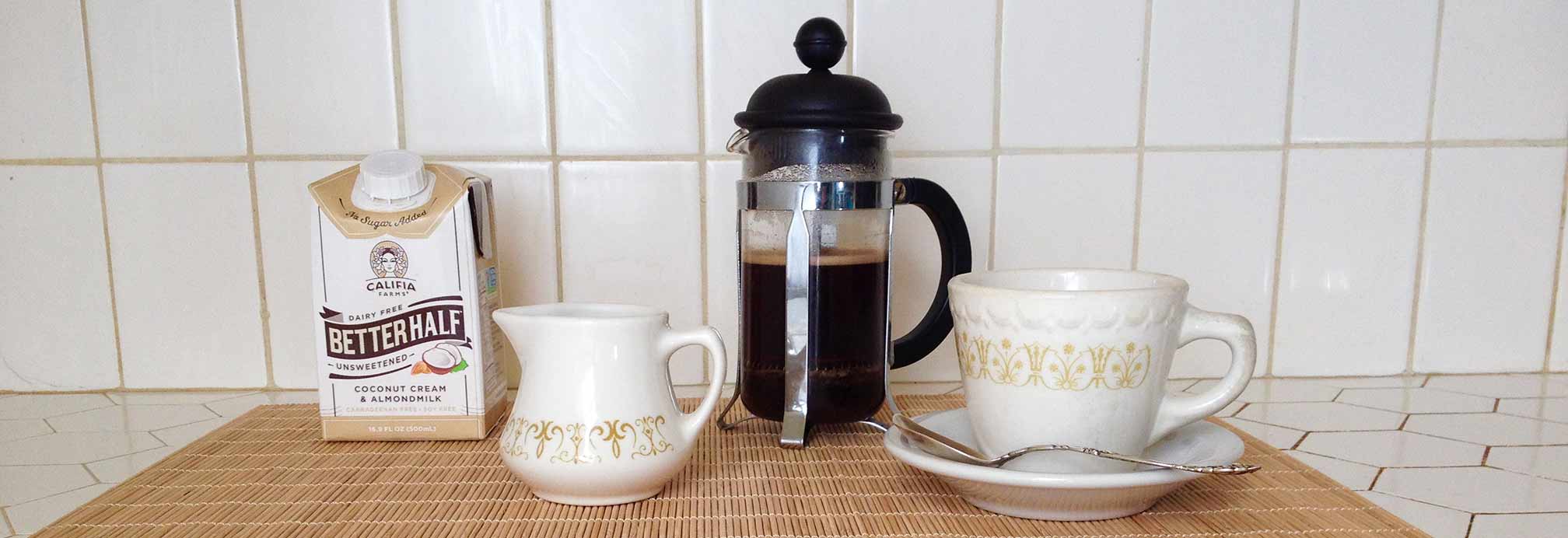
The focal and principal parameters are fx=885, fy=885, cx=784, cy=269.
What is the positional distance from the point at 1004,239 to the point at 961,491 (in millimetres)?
332

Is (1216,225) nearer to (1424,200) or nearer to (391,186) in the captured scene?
(1424,200)

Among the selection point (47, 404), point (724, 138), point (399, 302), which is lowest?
point (47, 404)

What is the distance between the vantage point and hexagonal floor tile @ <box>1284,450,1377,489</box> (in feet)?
1.64

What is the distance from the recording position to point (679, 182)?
28.1 inches

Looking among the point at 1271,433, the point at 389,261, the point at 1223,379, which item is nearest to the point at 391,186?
the point at 389,261

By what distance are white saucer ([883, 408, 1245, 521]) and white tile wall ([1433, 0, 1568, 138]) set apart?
464mm

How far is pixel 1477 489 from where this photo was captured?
49 centimetres

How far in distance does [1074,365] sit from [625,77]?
0.43 metres

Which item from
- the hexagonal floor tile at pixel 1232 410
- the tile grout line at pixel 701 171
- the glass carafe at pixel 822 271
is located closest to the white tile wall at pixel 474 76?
the tile grout line at pixel 701 171

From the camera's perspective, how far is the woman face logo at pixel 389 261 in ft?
1.80

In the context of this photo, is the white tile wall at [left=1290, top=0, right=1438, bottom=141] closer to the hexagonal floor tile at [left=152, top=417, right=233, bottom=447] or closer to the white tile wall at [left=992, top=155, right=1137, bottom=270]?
the white tile wall at [left=992, top=155, right=1137, bottom=270]

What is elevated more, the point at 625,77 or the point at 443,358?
the point at 625,77

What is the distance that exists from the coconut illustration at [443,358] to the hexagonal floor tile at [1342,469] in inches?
20.5

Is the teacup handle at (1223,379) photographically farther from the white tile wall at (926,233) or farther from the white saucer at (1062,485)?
the white tile wall at (926,233)
